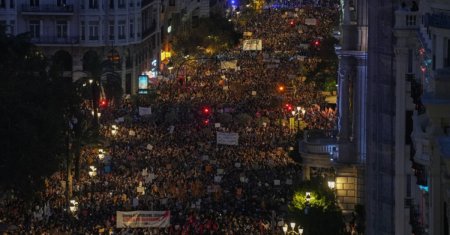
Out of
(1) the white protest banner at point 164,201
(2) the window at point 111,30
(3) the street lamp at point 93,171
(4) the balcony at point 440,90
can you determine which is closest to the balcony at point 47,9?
(2) the window at point 111,30

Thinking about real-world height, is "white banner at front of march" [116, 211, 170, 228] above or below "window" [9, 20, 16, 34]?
below

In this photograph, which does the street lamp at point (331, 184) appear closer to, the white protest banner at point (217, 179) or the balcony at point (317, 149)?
the balcony at point (317, 149)

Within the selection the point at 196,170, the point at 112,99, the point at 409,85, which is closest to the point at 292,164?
the point at 196,170

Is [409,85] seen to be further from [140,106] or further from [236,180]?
[140,106]

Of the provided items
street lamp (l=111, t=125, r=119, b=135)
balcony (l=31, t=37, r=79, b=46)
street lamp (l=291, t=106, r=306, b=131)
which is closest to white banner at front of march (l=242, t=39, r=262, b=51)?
balcony (l=31, t=37, r=79, b=46)

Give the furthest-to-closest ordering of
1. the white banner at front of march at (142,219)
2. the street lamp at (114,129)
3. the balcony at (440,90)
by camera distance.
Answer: the street lamp at (114,129) < the white banner at front of march at (142,219) < the balcony at (440,90)

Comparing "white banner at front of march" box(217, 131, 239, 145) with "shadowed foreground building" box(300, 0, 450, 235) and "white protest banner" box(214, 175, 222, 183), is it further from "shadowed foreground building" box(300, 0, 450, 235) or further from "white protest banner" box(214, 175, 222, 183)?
"shadowed foreground building" box(300, 0, 450, 235)
